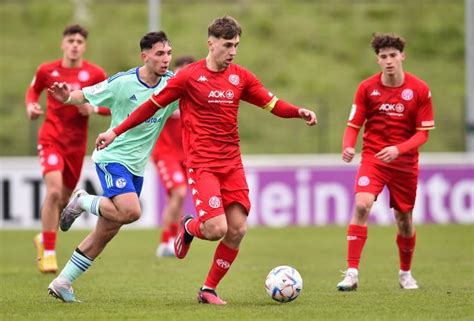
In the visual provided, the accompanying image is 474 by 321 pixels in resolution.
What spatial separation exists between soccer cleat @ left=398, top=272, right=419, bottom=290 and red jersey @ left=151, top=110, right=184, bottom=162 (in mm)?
5246

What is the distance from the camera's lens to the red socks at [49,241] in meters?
12.5

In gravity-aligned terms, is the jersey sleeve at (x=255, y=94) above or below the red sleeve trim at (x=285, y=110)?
above

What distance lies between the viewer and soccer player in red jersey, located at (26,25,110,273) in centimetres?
1269

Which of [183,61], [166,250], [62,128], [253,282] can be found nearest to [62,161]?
[62,128]

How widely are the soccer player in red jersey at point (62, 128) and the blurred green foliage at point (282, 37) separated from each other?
1510cm

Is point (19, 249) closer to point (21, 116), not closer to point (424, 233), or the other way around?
point (424, 233)

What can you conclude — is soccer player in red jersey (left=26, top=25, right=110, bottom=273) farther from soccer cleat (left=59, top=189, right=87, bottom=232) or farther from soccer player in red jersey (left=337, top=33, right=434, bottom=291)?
soccer player in red jersey (left=337, top=33, right=434, bottom=291)

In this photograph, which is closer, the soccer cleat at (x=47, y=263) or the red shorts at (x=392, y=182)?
the red shorts at (x=392, y=182)

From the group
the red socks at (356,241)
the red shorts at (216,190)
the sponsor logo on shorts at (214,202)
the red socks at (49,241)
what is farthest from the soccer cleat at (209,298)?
the red socks at (49,241)

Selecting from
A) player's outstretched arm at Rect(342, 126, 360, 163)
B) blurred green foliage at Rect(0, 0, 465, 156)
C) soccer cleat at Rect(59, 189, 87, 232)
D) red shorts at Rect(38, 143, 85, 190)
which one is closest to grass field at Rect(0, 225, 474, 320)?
soccer cleat at Rect(59, 189, 87, 232)

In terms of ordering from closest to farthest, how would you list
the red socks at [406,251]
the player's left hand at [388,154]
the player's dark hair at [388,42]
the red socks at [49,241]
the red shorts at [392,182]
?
the player's left hand at [388,154], the player's dark hair at [388,42], the red shorts at [392,182], the red socks at [406,251], the red socks at [49,241]

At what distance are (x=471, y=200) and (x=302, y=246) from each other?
5367 millimetres

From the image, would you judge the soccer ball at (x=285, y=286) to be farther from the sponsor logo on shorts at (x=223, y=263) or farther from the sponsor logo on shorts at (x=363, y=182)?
the sponsor logo on shorts at (x=363, y=182)

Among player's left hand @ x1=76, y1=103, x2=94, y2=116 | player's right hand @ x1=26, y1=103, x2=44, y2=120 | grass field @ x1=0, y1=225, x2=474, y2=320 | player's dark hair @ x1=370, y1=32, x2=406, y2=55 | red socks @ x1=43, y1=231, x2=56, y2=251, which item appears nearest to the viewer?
grass field @ x1=0, y1=225, x2=474, y2=320
